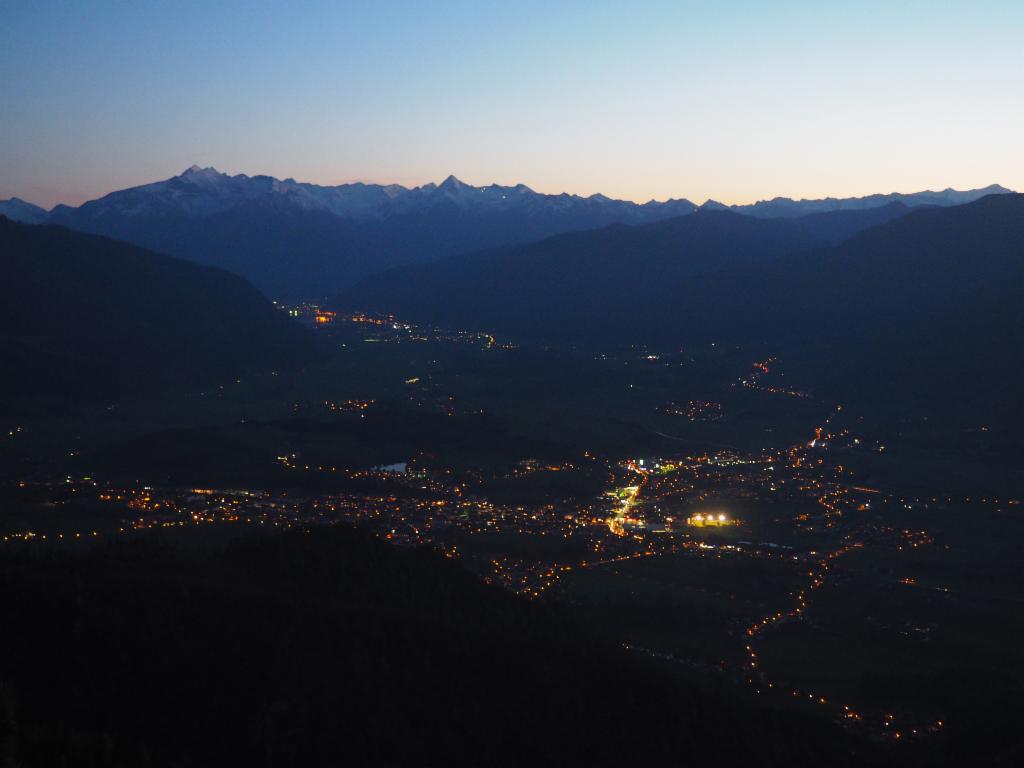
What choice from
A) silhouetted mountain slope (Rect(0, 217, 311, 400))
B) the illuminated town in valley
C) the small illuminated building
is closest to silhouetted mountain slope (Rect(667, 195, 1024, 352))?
the illuminated town in valley

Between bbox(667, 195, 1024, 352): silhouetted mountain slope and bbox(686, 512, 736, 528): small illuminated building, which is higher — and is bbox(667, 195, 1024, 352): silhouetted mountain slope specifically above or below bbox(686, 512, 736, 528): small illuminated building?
above

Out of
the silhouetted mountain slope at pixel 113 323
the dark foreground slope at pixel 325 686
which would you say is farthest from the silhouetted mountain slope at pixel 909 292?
the dark foreground slope at pixel 325 686

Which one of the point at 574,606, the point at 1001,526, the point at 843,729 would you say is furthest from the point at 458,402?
the point at 843,729

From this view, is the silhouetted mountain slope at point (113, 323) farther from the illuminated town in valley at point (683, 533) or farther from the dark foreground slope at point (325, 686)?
the dark foreground slope at point (325, 686)

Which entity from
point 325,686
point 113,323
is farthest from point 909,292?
point 325,686

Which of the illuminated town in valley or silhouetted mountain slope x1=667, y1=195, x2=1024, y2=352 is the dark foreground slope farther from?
silhouetted mountain slope x1=667, y1=195, x2=1024, y2=352

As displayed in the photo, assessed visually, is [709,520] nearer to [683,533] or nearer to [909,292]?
[683,533]
